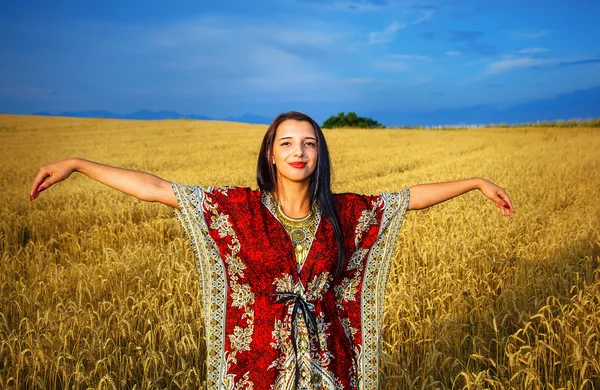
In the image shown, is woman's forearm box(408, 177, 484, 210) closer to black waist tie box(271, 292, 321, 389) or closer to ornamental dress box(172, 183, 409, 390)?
ornamental dress box(172, 183, 409, 390)

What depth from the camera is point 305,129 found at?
2541mm

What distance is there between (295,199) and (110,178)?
88 cm

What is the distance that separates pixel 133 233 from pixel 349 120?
55.0 metres

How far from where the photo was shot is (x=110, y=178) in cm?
244

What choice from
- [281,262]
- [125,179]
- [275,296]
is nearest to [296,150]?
[281,262]

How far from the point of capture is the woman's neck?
8.48 feet

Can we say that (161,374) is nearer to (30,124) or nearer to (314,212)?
(314,212)

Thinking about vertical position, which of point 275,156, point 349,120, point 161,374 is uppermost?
point 349,120

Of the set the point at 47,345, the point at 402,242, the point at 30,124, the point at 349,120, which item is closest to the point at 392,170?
the point at 402,242

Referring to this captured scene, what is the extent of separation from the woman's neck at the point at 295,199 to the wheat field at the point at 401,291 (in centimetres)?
130

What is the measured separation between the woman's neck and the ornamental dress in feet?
0.22

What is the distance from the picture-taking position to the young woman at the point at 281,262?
2.43 meters

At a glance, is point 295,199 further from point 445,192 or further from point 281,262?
point 445,192

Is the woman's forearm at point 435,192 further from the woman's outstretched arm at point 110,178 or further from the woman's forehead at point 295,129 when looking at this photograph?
Result: the woman's outstretched arm at point 110,178
